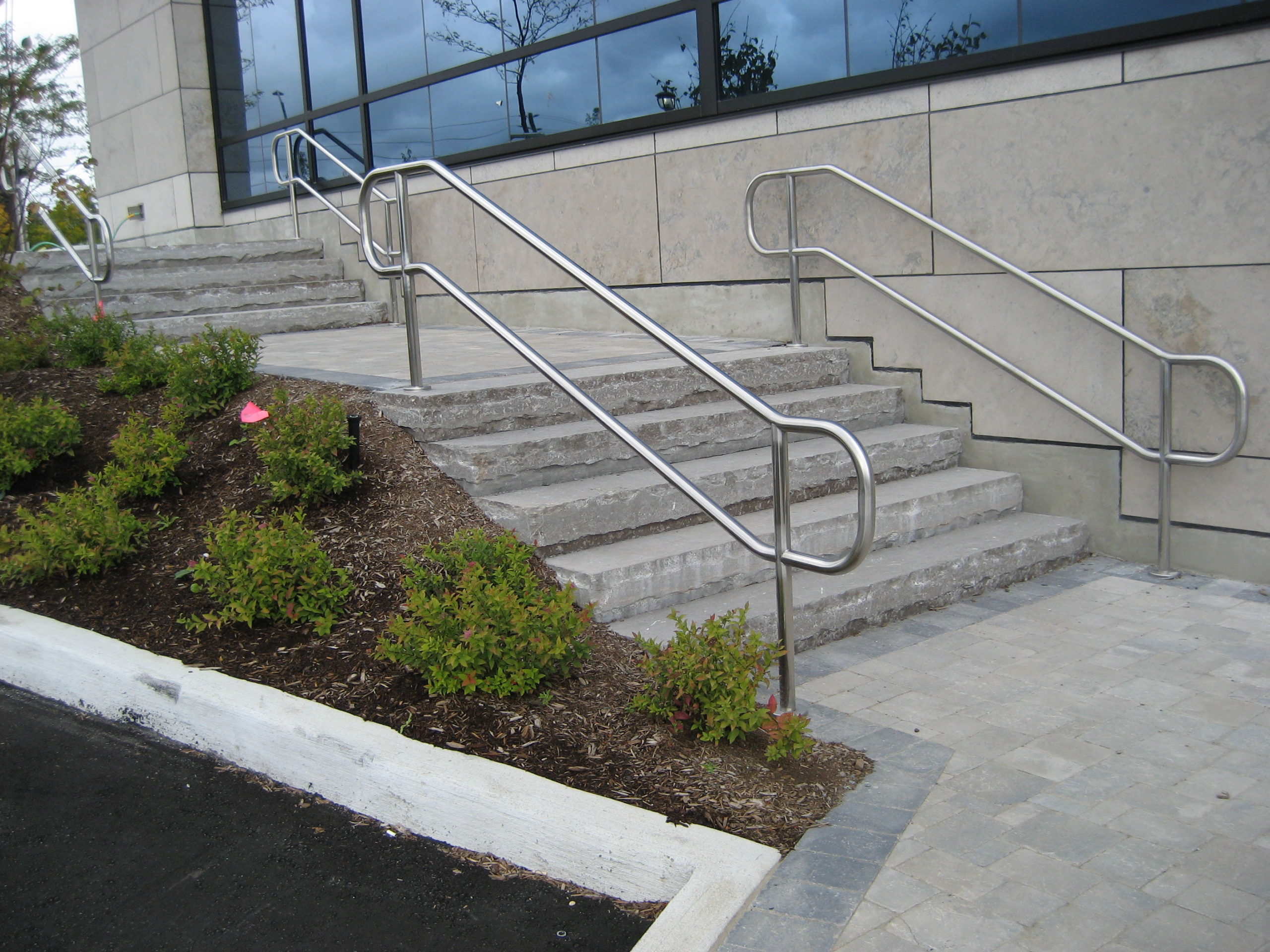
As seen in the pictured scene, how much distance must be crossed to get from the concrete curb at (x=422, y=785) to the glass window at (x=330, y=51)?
7565 mm

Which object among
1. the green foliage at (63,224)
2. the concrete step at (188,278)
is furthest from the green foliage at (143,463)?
the green foliage at (63,224)

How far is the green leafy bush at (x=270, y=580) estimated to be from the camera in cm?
379

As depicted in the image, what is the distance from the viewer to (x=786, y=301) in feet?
22.4

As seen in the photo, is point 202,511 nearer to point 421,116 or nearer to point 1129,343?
point 1129,343

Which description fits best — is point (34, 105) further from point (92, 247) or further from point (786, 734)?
point (786, 734)

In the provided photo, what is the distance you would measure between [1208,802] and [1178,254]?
2984 mm

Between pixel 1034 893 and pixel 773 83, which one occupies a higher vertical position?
pixel 773 83

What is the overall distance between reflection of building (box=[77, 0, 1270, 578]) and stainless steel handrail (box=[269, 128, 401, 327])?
306 millimetres

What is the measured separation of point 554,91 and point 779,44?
2099 mm

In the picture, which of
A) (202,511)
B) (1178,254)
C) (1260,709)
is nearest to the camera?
(1260,709)

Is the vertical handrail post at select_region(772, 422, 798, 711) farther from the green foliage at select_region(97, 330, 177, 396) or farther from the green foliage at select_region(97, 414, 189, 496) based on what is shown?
the green foliage at select_region(97, 330, 177, 396)

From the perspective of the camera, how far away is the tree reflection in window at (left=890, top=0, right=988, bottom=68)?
5781 millimetres

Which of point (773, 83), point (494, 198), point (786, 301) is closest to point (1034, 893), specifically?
point (786, 301)

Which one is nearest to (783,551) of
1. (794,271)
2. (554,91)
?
(794,271)
